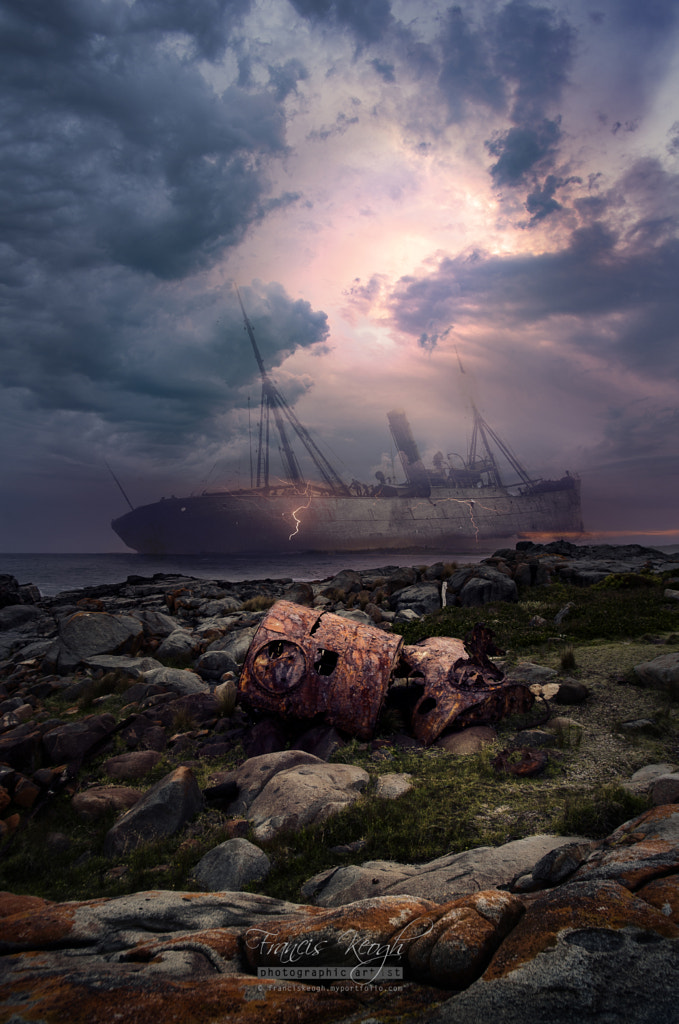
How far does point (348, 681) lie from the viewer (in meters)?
4.84

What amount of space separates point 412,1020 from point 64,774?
4.29 metres

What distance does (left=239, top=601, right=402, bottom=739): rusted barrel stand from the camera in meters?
4.82

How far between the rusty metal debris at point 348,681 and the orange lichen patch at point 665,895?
3.51m

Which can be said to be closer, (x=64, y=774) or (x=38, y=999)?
(x=38, y=999)

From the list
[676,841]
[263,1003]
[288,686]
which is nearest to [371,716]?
[288,686]

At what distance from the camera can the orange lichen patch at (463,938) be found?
128cm

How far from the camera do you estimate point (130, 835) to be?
3.27 m

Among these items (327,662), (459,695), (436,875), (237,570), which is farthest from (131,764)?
(237,570)

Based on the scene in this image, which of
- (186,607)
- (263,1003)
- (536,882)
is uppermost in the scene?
(263,1003)

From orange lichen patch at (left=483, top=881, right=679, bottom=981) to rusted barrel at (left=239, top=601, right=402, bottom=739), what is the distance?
133 inches

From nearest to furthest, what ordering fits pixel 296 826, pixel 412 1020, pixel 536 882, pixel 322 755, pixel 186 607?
1. pixel 412 1020
2. pixel 536 882
3. pixel 296 826
4. pixel 322 755
5. pixel 186 607

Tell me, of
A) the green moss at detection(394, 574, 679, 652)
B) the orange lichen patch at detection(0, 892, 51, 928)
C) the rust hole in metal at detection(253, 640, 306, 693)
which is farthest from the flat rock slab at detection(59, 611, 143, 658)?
the orange lichen patch at detection(0, 892, 51, 928)

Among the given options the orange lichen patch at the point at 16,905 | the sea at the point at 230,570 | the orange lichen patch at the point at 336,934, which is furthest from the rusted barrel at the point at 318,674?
the sea at the point at 230,570

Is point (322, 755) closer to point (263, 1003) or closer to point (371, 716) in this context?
point (371, 716)
